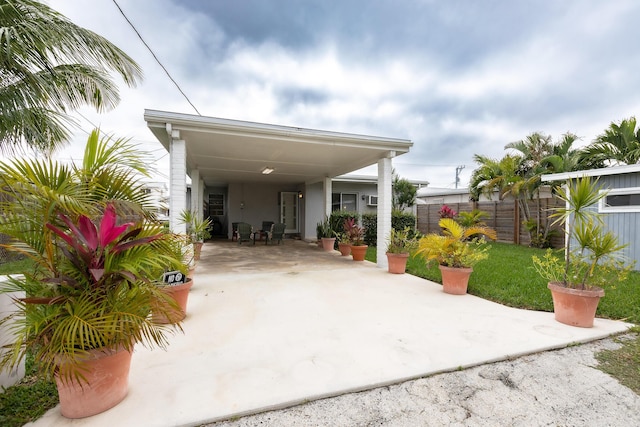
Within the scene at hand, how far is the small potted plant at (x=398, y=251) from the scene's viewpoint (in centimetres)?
576

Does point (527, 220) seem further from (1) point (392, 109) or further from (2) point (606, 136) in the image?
(1) point (392, 109)

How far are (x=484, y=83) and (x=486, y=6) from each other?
2.97 m

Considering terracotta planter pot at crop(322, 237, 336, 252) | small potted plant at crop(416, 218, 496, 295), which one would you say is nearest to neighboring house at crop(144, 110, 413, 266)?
terracotta planter pot at crop(322, 237, 336, 252)

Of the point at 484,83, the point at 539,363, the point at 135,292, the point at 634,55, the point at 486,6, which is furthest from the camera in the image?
the point at 484,83

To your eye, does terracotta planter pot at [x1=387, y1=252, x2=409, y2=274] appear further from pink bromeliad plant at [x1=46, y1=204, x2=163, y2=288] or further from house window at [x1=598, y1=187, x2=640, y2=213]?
pink bromeliad plant at [x1=46, y1=204, x2=163, y2=288]

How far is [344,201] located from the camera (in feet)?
43.4

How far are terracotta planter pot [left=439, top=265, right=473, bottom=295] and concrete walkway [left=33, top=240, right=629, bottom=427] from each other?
0.18m

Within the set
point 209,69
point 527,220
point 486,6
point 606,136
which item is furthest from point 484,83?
point 209,69

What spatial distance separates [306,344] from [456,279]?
2882 millimetres

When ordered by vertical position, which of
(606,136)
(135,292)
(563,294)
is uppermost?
(606,136)

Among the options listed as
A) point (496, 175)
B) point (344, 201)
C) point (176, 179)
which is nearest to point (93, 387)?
point (176, 179)

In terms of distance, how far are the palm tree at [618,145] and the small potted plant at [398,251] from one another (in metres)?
7.92

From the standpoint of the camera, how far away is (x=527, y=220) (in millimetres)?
10055

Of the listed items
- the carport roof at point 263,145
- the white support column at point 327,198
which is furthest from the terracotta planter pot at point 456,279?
the white support column at point 327,198
